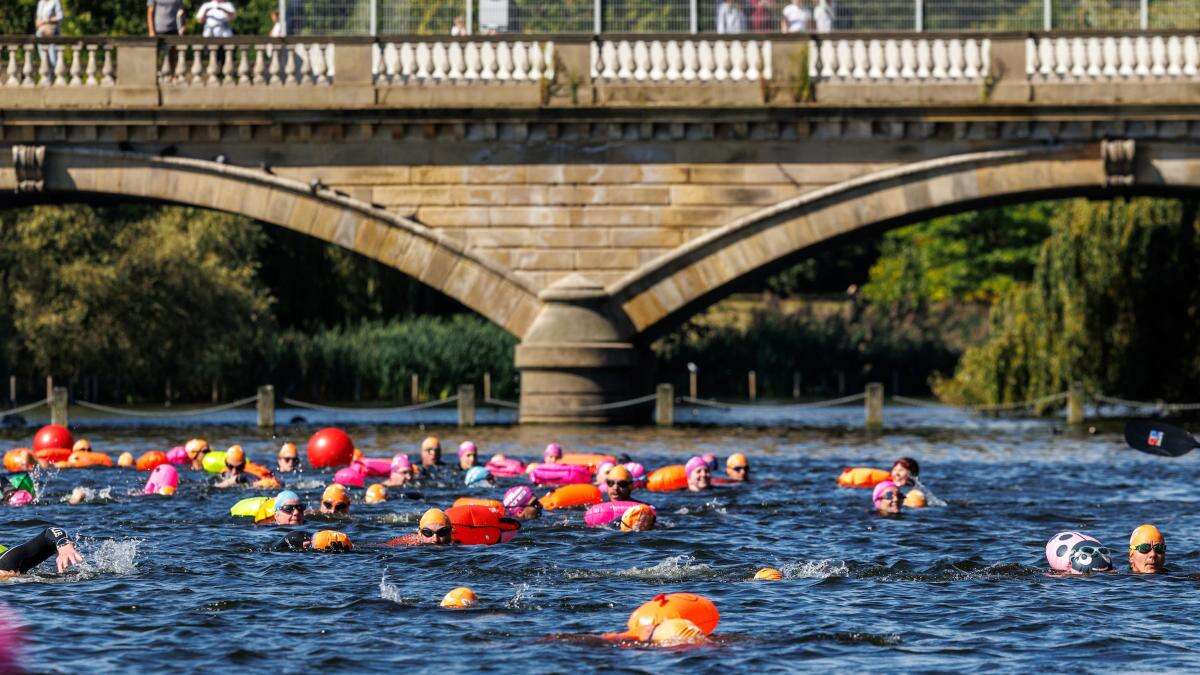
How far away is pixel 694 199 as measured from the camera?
33.9 metres

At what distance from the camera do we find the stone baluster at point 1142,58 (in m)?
32.8

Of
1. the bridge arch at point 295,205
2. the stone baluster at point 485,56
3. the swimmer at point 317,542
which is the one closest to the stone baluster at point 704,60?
the stone baluster at point 485,56

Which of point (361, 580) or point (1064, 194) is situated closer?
point (361, 580)

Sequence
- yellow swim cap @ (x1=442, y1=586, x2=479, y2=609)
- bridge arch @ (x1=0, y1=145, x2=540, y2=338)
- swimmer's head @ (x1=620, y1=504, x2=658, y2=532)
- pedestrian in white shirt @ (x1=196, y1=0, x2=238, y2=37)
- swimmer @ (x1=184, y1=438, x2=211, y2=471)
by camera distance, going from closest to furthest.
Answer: yellow swim cap @ (x1=442, y1=586, x2=479, y2=609)
swimmer's head @ (x1=620, y1=504, x2=658, y2=532)
swimmer @ (x1=184, y1=438, x2=211, y2=471)
bridge arch @ (x1=0, y1=145, x2=540, y2=338)
pedestrian in white shirt @ (x1=196, y1=0, x2=238, y2=37)

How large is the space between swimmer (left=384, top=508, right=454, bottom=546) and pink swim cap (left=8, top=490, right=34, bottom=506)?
6.11m

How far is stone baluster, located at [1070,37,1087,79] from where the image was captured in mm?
32969

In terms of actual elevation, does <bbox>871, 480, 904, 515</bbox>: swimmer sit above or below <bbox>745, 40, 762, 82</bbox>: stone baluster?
below

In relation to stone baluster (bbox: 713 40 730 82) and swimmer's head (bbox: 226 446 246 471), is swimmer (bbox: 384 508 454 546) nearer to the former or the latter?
swimmer's head (bbox: 226 446 246 471)

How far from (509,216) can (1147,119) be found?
1038 cm

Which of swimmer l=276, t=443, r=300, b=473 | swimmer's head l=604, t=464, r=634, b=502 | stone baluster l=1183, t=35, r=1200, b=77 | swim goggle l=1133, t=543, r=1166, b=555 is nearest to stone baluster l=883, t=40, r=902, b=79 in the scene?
stone baluster l=1183, t=35, r=1200, b=77

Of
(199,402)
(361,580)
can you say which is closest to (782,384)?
(199,402)

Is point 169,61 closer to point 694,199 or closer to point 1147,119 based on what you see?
point 694,199

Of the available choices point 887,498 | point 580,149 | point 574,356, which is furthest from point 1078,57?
point 887,498

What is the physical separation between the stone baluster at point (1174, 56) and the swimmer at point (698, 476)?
12.2 meters
